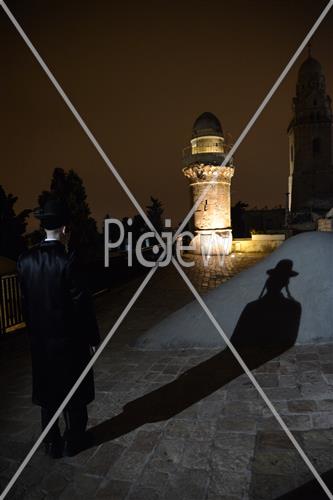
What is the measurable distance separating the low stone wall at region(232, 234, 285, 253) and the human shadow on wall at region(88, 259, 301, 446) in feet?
69.8

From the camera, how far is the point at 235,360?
4988 mm

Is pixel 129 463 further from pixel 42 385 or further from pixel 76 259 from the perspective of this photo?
pixel 76 259

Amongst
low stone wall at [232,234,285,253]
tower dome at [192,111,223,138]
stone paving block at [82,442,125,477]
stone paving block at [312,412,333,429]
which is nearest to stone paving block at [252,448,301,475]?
stone paving block at [312,412,333,429]

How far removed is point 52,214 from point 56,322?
96 cm

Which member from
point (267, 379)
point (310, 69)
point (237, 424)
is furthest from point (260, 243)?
point (310, 69)

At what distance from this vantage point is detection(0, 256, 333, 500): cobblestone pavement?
101 inches

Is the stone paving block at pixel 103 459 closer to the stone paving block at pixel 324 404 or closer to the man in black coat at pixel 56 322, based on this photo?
the man in black coat at pixel 56 322

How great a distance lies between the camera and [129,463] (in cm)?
286

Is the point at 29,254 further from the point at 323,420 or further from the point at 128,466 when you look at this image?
the point at 323,420

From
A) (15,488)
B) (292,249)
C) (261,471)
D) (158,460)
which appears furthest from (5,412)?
(292,249)

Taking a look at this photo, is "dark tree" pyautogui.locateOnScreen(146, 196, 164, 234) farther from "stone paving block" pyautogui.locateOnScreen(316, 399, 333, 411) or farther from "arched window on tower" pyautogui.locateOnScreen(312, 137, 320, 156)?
"stone paving block" pyautogui.locateOnScreen(316, 399, 333, 411)

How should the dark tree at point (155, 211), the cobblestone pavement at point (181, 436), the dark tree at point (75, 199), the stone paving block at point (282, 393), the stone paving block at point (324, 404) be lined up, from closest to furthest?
1. the cobblestone pavement at point (181, 436)
2. the stone paving block at point (324, 404)
3. the stone paving block at point (282, 393)
4. the dark tree at point (75, 199)
5. the dark tree at point (155, 211)

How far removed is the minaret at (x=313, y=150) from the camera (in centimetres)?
4816

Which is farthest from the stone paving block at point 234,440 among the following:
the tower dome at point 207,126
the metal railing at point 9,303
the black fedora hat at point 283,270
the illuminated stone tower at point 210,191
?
the tower dome at point 207,126
